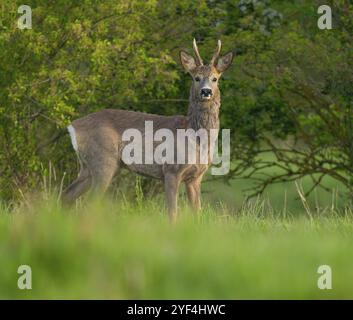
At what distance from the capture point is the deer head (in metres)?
9.82

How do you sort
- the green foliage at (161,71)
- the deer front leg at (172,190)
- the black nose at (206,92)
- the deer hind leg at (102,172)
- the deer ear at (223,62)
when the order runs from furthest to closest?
the green foliage at (161,71), the deer hind leg at (102,172), the deer ear at (223,62), the black nose at (206,92), the deer front leg at (172,190)

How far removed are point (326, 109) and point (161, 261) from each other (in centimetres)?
1030

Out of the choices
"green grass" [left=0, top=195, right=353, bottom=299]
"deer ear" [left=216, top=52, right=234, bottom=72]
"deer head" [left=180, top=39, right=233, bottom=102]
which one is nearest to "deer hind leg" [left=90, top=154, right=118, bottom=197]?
"deer head" [left=180, top=39, right=233, bottom=102]

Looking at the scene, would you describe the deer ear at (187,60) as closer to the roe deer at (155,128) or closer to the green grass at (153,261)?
the roe deer at (155,128)

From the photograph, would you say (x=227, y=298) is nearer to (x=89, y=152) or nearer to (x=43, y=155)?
(x=89, y=152)

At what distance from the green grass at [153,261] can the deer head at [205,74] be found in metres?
3.14

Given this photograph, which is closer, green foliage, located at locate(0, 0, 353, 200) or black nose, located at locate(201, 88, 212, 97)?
black nose, located at locate(201, 88, 212, 97)

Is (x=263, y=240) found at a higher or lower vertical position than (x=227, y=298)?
higher

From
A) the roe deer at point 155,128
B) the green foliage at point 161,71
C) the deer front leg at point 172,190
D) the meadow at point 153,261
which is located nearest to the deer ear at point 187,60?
the roe deer at point 155,128

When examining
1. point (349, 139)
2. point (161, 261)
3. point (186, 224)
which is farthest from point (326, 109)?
point (161, 261)

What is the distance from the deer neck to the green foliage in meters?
1.97

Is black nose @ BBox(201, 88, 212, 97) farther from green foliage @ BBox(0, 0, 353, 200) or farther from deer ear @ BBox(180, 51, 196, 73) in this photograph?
green foliage @ BBox(0, 0, 353, 200)

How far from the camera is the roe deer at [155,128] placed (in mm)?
9914

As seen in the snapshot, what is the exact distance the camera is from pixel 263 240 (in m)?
6.76
